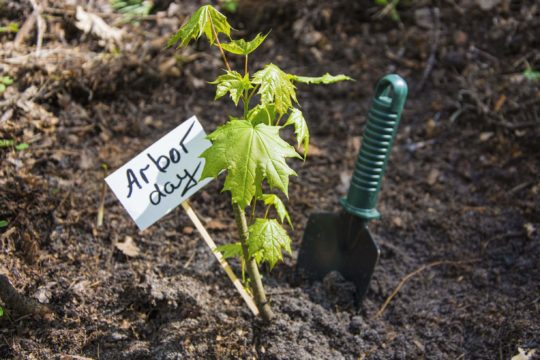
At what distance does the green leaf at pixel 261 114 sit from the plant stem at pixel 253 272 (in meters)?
0.30

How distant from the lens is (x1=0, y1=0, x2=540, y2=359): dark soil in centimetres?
195

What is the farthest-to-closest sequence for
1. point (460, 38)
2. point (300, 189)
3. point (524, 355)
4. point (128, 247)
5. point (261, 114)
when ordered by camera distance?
point (460, 38)
point (300, 189)
point (128, 247)
point (524, 355)
point (261, 114)

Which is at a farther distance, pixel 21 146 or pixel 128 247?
pixel 21 146

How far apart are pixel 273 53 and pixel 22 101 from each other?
141 cm

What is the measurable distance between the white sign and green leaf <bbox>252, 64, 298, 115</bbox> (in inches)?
14.6

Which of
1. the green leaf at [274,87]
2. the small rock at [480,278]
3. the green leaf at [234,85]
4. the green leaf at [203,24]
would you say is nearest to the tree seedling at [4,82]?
the green leaf at [203,24]

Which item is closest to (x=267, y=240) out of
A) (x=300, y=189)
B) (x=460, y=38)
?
(x=300, y=189)

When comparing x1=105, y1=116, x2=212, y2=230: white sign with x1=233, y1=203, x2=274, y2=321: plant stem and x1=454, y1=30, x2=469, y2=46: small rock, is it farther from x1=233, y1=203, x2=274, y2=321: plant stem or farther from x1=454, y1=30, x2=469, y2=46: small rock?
x1=454, y1=30, x2=469, y2=46: small rock

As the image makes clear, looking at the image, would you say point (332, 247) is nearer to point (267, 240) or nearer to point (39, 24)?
point (267, 240)

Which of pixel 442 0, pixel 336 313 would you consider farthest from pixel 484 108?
pixel 336 313

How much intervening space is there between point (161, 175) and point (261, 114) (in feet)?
1.40

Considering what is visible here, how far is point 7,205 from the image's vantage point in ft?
7.11

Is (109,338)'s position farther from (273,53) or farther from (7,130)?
(273,53)

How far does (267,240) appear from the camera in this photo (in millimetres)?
1590
